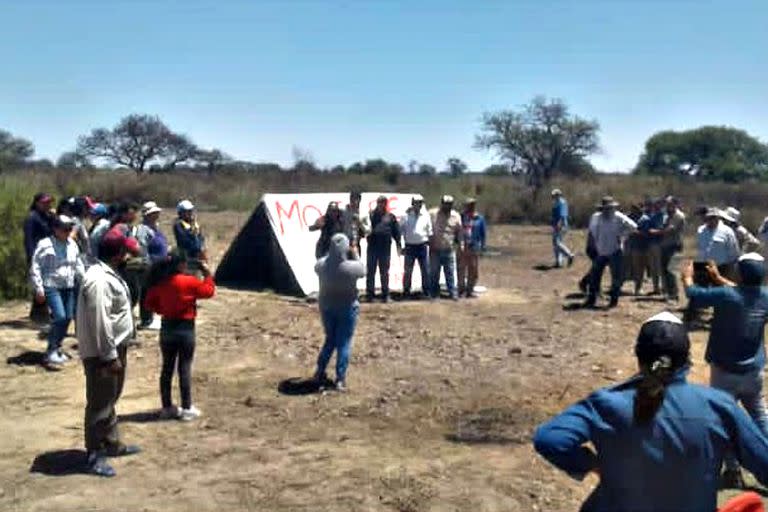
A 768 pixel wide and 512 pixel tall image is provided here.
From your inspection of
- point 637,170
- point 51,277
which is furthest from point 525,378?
point 637,170

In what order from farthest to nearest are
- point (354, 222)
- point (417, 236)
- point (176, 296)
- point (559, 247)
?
point (559, 247) < point (417, 236) < point (354, 222) < point (176, 296)

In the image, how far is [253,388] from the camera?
33.1ft

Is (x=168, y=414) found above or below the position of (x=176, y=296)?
below

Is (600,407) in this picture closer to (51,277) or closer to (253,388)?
(253,388)

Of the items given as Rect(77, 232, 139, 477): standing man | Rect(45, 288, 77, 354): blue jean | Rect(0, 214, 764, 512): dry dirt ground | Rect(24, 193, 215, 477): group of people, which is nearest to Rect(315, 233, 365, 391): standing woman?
Rect(0, 214, 764, 512): dry dirt ground

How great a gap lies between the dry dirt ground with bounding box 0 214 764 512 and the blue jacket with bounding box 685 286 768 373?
1365 mm

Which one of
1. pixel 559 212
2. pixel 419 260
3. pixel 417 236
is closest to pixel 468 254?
pixel 419 260

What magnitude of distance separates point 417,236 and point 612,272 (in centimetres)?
295

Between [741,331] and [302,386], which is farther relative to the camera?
[302,386]

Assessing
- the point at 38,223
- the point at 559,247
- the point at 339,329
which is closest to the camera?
the point at 339,329

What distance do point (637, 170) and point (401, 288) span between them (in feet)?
159

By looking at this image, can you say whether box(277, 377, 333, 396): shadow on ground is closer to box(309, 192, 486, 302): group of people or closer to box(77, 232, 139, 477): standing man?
box(77, 232, 139, 477): standing man

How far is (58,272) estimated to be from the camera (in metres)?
10.3

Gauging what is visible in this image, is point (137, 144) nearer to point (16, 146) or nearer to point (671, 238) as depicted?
point (16, 146)
